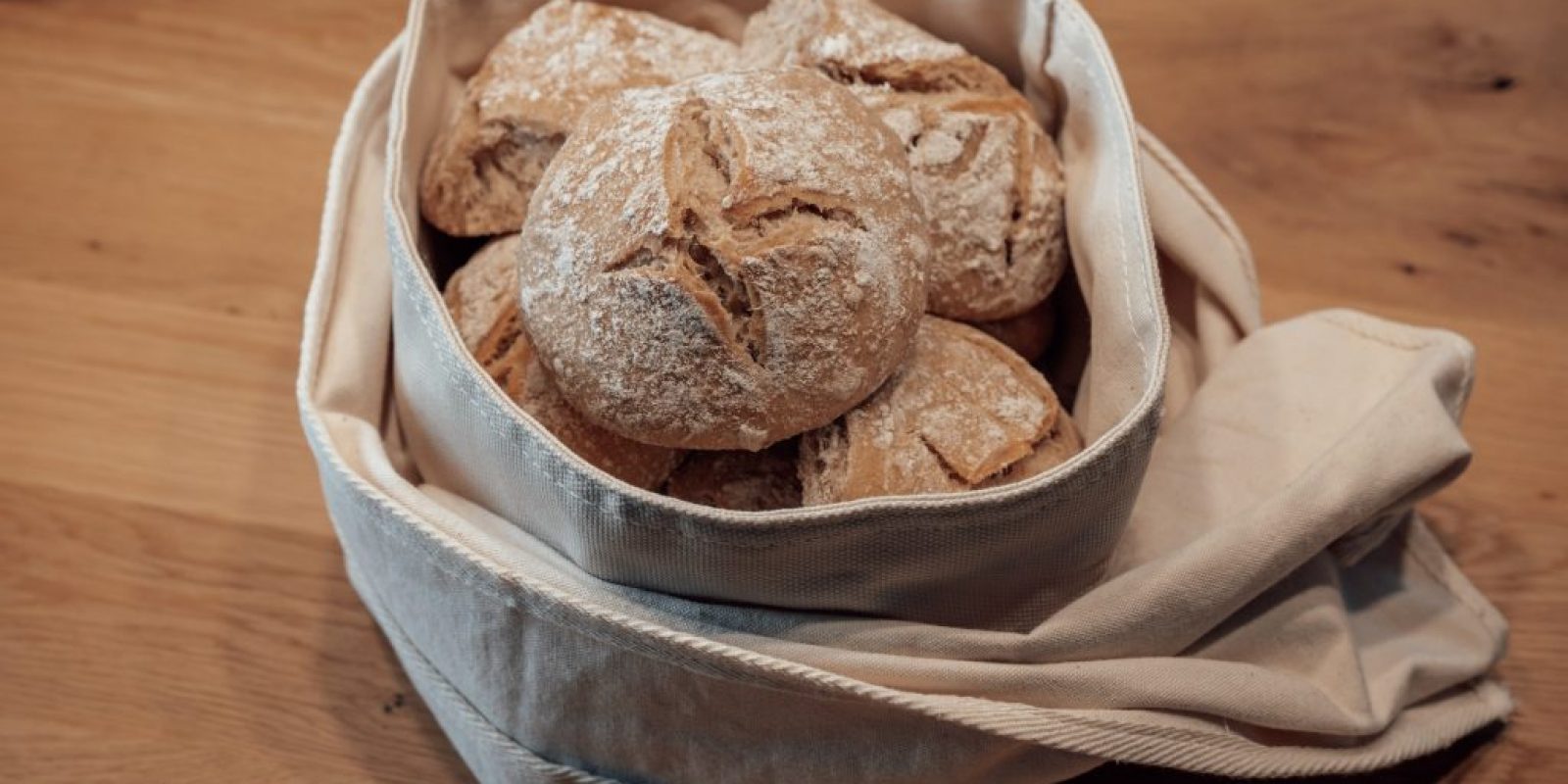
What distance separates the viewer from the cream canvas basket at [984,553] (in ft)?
2.58

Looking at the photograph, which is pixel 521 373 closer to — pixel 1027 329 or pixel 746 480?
pixel 746 480

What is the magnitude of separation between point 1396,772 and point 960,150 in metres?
0.58

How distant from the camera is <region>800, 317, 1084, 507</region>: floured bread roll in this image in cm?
83

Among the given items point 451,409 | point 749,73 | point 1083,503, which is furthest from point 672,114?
point 1083,503

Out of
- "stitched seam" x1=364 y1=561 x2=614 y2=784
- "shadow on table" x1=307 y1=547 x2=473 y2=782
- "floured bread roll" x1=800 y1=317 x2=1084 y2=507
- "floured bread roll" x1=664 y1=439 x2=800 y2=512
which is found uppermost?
"floured bread roll" x1=800 y1=317 x2=1084 y2=507

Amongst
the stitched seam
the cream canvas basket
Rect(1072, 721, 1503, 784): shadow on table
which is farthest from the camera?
Rect(1072, 721, 1503, 784): shadow on table

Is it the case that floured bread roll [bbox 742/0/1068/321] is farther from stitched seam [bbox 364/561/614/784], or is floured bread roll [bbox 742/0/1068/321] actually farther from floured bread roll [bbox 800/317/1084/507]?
stitched seam [bbox 364/561/614/784]

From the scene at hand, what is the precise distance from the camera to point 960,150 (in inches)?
36.9

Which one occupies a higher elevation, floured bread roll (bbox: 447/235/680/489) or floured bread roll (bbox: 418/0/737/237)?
floured bread roll (bbox: 418/0/737/237)

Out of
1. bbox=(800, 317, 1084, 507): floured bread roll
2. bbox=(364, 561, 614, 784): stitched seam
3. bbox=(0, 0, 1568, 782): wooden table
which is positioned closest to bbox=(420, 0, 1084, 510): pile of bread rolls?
bbox=(800, 317, 1084, 507): floured bread roll

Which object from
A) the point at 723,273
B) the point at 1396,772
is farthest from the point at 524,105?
the point at 1396,772

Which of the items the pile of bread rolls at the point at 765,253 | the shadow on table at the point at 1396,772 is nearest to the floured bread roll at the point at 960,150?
the pile of bread rolls at the point at 765,253

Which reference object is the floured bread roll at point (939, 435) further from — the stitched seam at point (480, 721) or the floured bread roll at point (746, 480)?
the stitched seam at point (480, 721)

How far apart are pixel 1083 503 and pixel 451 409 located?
1.29 ft
